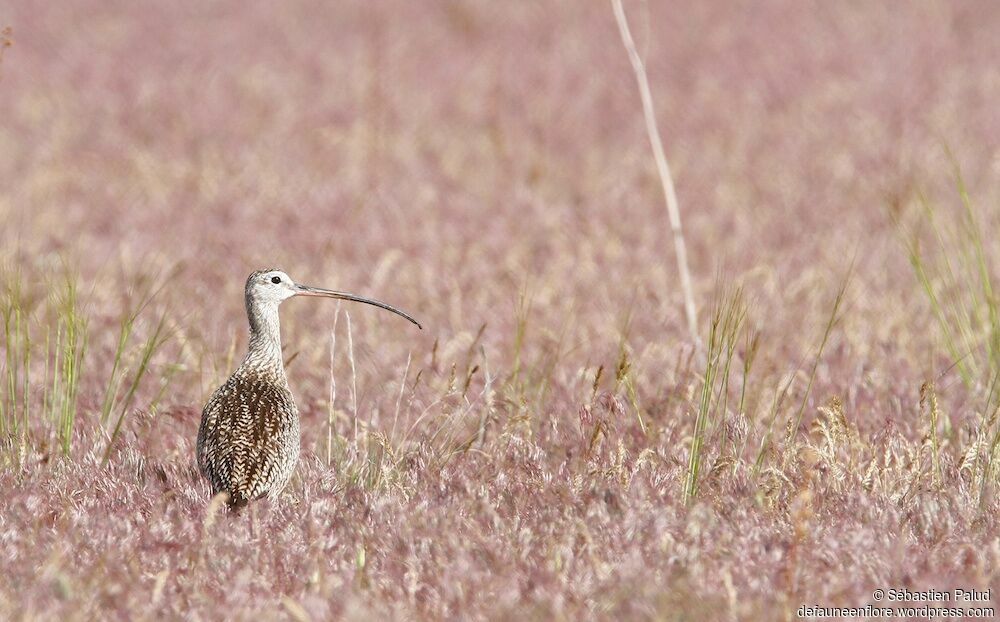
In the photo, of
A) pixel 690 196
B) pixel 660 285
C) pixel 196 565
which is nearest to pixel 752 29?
pixel 690 196

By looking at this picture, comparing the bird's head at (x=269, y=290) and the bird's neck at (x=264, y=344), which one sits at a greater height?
the bird's head at (x=269, y=290)

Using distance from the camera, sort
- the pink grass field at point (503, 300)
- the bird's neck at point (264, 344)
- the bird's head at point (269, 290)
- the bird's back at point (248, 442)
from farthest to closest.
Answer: the bird's head at point (269, 290) < the bird's neck at point (264, 344) < the bird's back at point (248, 442) < the pink grass field at point (503, 300)

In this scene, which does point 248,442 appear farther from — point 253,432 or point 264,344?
point 264,344

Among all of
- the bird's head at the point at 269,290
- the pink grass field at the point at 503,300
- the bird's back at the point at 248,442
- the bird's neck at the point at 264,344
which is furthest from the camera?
the bird's head at the point at 269,290

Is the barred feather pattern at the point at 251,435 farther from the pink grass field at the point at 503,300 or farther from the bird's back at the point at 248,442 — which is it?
the pink grass field at the point at 503,300

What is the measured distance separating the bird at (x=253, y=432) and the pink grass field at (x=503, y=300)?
112 millimetres

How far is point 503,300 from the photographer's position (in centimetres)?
916

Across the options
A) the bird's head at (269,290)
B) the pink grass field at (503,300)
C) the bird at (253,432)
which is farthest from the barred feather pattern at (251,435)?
the bird's head at (269,290)

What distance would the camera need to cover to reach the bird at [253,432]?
5082mm

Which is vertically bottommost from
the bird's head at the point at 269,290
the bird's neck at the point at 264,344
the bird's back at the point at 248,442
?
the bird's back at the point at 248,442

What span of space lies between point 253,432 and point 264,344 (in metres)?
0.77

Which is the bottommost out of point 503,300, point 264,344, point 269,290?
point 264,344

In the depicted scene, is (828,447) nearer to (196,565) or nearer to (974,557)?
(974,557)

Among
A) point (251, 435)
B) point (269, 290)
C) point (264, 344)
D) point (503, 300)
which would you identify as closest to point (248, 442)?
point (251, 435)
